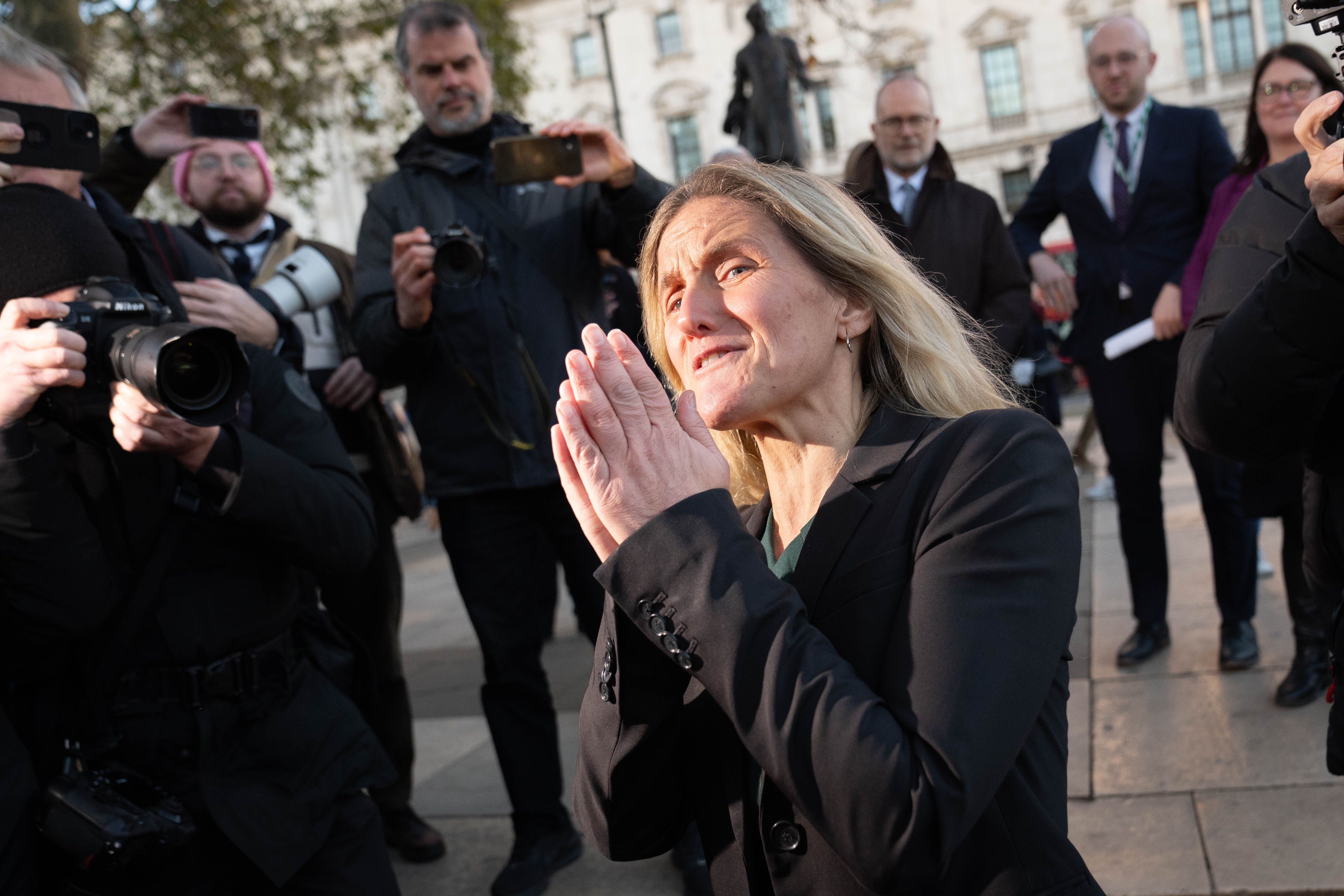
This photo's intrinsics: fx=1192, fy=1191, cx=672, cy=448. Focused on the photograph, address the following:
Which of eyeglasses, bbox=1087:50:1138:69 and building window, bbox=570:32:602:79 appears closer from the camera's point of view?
eyeglasses, bbox=1087:50:1138:69

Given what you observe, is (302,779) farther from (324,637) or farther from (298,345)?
(298,345)

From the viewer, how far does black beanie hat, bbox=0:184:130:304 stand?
2246 millimetres

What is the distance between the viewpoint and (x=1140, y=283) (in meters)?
4.65

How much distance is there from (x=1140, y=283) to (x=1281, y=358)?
2944mm

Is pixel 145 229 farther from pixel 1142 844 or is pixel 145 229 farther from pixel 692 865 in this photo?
pixel 1142 844

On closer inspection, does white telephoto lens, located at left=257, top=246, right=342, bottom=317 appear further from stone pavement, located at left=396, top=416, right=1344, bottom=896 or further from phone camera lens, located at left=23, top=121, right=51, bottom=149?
stone pavement, located at left=396, top=416, right=1344, bottom=896

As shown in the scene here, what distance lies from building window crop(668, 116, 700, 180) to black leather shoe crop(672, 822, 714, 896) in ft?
127

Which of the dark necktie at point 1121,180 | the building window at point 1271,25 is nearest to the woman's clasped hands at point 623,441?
the dark necktie at point 1121,180

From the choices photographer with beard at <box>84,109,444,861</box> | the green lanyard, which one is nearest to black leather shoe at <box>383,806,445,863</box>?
photographer with beard at <box>84,109,444,861</box>

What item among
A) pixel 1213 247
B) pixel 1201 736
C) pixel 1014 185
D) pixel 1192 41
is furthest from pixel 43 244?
pixel 1014 185

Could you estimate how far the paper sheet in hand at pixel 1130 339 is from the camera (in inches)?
180

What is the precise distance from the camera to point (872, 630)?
1.60 meters

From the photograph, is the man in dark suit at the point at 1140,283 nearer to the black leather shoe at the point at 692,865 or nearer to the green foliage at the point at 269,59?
the black leather shoe at the point at 692,865

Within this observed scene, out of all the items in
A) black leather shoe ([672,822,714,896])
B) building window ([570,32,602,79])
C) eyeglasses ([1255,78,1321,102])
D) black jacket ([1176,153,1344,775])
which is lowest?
black leather shoe ([672,822,714,896])
